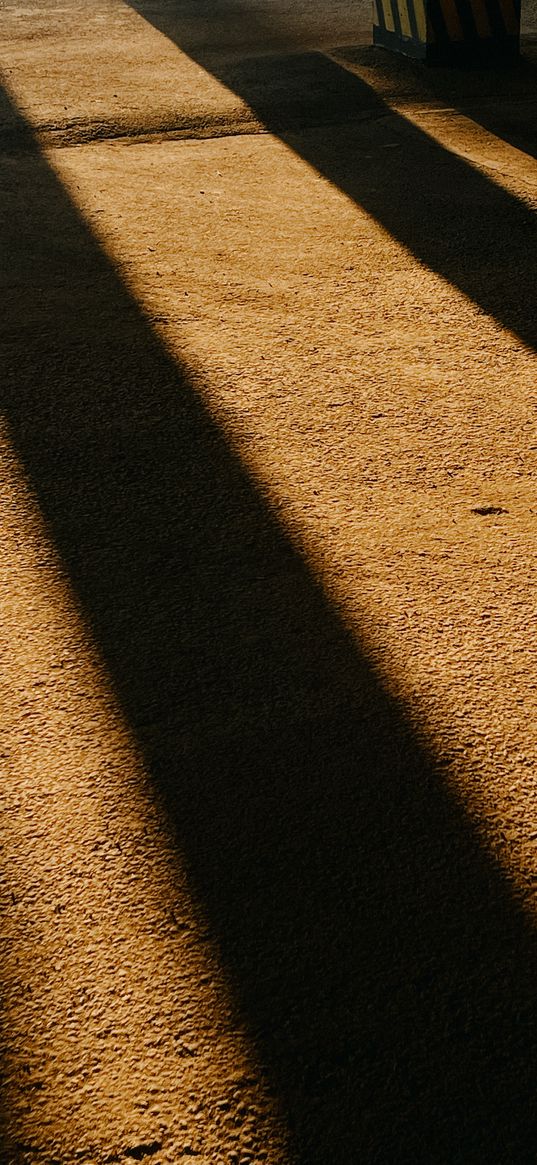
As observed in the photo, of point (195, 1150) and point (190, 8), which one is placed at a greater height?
point (190, 8)

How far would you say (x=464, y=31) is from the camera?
6.10m

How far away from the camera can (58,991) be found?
139cm

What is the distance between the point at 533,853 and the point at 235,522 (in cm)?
101

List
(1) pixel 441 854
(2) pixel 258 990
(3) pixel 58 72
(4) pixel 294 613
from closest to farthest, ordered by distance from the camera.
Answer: (2) pixel 258 990, (1) pixel 441 854, (4) pixel 294 613, (3) pixel 58 72

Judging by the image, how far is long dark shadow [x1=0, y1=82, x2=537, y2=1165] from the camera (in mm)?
1277

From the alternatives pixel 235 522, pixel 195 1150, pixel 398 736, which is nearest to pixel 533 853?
pixel 398 736

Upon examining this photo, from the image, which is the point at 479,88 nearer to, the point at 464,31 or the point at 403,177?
the point at 464,31

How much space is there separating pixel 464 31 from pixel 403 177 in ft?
7.65

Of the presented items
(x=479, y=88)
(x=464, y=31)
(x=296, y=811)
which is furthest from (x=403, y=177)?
(x=296, y=811)

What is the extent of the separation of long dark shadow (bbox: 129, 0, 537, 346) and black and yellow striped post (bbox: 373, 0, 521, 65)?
24 cm

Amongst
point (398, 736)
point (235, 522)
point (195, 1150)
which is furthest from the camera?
point (235, 522)

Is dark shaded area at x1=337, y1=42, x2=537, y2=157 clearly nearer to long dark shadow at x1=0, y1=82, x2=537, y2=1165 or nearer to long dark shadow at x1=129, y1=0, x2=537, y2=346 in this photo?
long dark shadow at x1=129, y1=0, x2=537, y2=346

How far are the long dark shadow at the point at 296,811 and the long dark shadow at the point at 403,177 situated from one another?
1.28 meters

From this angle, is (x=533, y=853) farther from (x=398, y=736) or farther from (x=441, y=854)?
(x=398, y=736)
